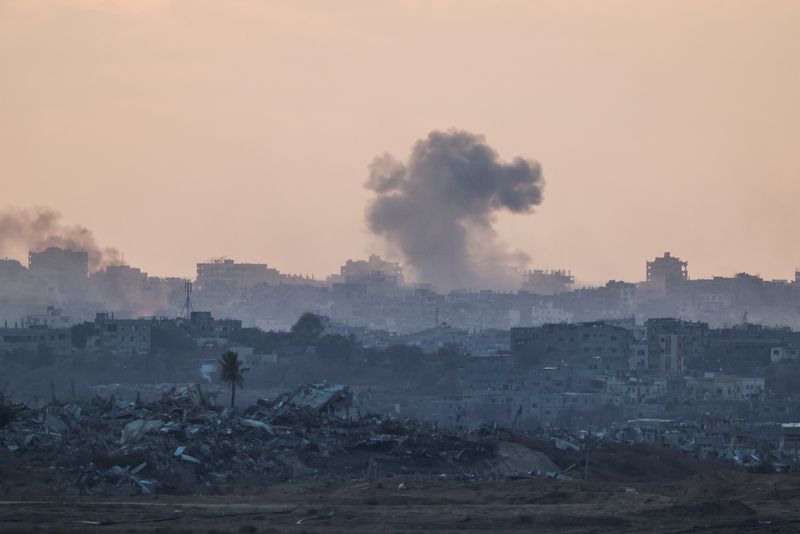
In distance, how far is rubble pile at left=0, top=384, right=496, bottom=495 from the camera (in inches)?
1448

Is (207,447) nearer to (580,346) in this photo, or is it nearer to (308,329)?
(580,346)

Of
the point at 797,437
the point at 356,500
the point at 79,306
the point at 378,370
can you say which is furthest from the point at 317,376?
the point at 79,306

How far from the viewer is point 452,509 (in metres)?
31.5

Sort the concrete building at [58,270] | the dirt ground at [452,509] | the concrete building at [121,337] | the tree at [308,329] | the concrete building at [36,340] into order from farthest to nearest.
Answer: the concrete building at [58,270]
the tree at [308,329]
the concrete building at [121,337]
the concrete building at [36,340]
the dirt ground at [452,509]

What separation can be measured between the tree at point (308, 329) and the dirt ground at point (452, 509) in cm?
5858

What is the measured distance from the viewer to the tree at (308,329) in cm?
9388

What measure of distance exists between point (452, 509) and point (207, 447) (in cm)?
887

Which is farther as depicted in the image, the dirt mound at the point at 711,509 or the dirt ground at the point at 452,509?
the dirt mound at the point at 711,509

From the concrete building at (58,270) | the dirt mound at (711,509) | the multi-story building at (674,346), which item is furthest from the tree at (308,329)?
the dirt mound at (711,509)

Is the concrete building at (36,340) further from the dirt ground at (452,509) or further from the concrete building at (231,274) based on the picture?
the concrete building at (231,274)

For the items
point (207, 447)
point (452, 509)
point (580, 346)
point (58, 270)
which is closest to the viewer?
point (452, 509)

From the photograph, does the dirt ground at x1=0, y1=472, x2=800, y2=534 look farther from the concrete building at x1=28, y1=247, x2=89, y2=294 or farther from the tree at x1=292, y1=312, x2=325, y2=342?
the concrete building at x1=28, y1=247, x2=89, y2=294

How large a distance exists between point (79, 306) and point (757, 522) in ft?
382

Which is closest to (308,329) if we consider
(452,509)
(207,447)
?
(207,447)
